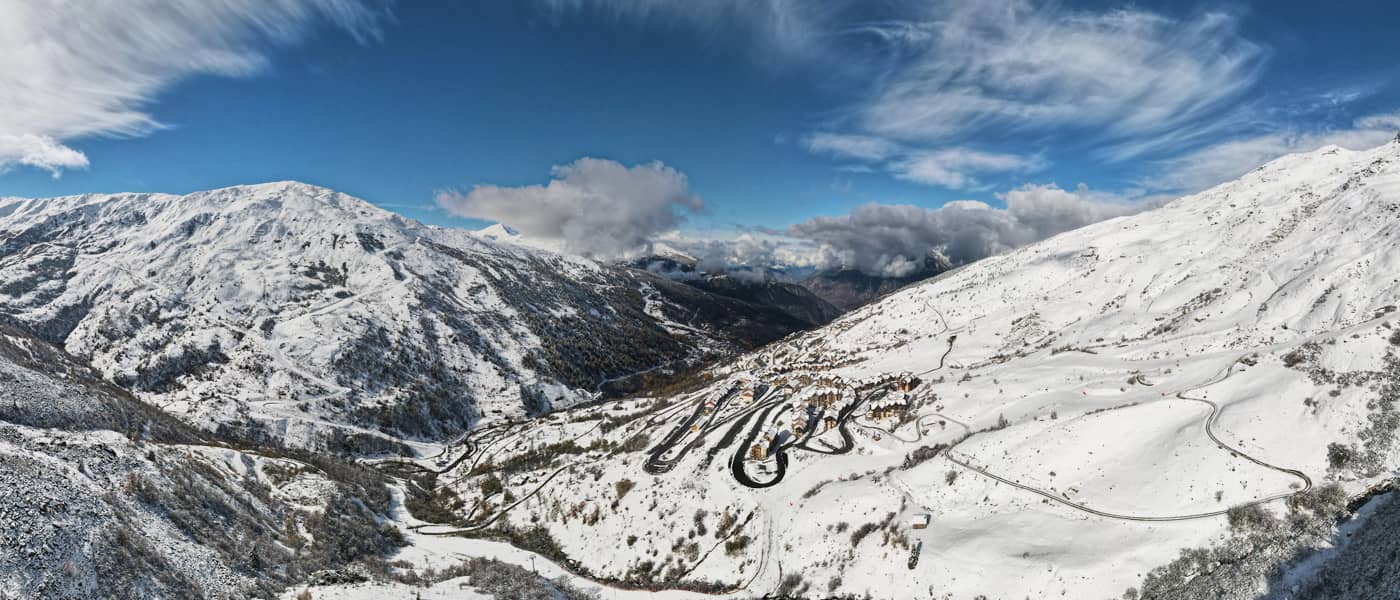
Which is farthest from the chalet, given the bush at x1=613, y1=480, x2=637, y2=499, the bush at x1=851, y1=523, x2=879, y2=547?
the bush at x1=851, y1=523, x2=879, y2=547

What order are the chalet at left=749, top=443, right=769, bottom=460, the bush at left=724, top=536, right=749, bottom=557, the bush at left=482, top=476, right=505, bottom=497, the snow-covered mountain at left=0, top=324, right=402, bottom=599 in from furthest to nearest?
the bush at left=482, top=476, right=505, bottom=497, the chalet at left=749, top=443, right=769, bottom=460, the bush at left=724, top=536, right=749, bottom=557, the snow-covered mountain at left=0, top=324, right=402, bottom=599

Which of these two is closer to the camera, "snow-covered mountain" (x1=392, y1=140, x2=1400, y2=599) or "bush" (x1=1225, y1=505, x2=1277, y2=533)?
"bush" (x1=1225, y1=505, x2=1277, y2=533)

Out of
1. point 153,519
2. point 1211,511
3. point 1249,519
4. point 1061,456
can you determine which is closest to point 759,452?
point 1061,456

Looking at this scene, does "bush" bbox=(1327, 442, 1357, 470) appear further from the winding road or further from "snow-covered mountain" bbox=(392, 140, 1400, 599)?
the winding road

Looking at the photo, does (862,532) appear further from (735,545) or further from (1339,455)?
(1339,455)

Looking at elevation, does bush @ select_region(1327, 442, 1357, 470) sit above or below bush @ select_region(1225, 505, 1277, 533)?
above

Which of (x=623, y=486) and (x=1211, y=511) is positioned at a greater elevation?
(x=623, y=486)

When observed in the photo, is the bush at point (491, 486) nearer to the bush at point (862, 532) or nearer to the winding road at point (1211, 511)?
the bush at point (862, 532)

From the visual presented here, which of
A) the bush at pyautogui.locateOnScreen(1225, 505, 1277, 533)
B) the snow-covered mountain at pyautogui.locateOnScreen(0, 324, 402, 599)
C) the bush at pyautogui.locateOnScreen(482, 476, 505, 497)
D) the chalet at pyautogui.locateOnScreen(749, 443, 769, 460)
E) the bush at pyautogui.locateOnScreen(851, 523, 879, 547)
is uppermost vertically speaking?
the snow-covered mountain at pyautogui.locateOnScreen(0, 324, 402, 599)

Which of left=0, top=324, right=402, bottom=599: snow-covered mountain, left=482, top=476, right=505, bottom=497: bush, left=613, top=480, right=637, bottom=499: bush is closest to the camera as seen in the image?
left=0, top=324, right=402, bottom=599: snow-covered mountain

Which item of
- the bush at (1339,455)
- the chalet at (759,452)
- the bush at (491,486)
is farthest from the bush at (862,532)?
the bush at (491,486)
